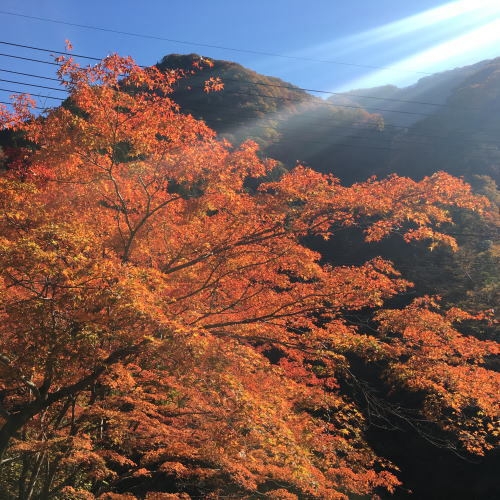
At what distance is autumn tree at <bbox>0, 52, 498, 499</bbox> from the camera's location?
5.42 meters

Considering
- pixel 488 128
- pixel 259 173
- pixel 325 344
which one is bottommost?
pixel 325 344

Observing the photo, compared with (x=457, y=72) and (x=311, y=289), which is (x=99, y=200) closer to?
(x=311, y=289)

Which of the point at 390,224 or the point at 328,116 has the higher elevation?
the point at 328,116

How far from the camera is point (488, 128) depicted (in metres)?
36.4

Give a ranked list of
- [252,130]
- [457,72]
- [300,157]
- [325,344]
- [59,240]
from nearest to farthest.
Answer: [59,240] < [325,344] < [252,130] < [300,157] < [457,72]

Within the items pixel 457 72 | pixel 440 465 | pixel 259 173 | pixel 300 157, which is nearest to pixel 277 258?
pixel 259 173

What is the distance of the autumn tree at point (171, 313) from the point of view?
542 cm

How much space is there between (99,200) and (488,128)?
38.3 m

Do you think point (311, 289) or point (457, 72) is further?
point (457, 72)

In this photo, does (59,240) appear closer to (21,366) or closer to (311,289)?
(21,366)

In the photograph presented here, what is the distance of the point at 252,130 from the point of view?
3491 centimetres

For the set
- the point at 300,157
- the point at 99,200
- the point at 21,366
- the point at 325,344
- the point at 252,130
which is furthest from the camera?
the point at 300,157

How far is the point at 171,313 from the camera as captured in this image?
6.14 metres

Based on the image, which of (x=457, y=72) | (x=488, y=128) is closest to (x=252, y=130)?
(x=488, y=128)
